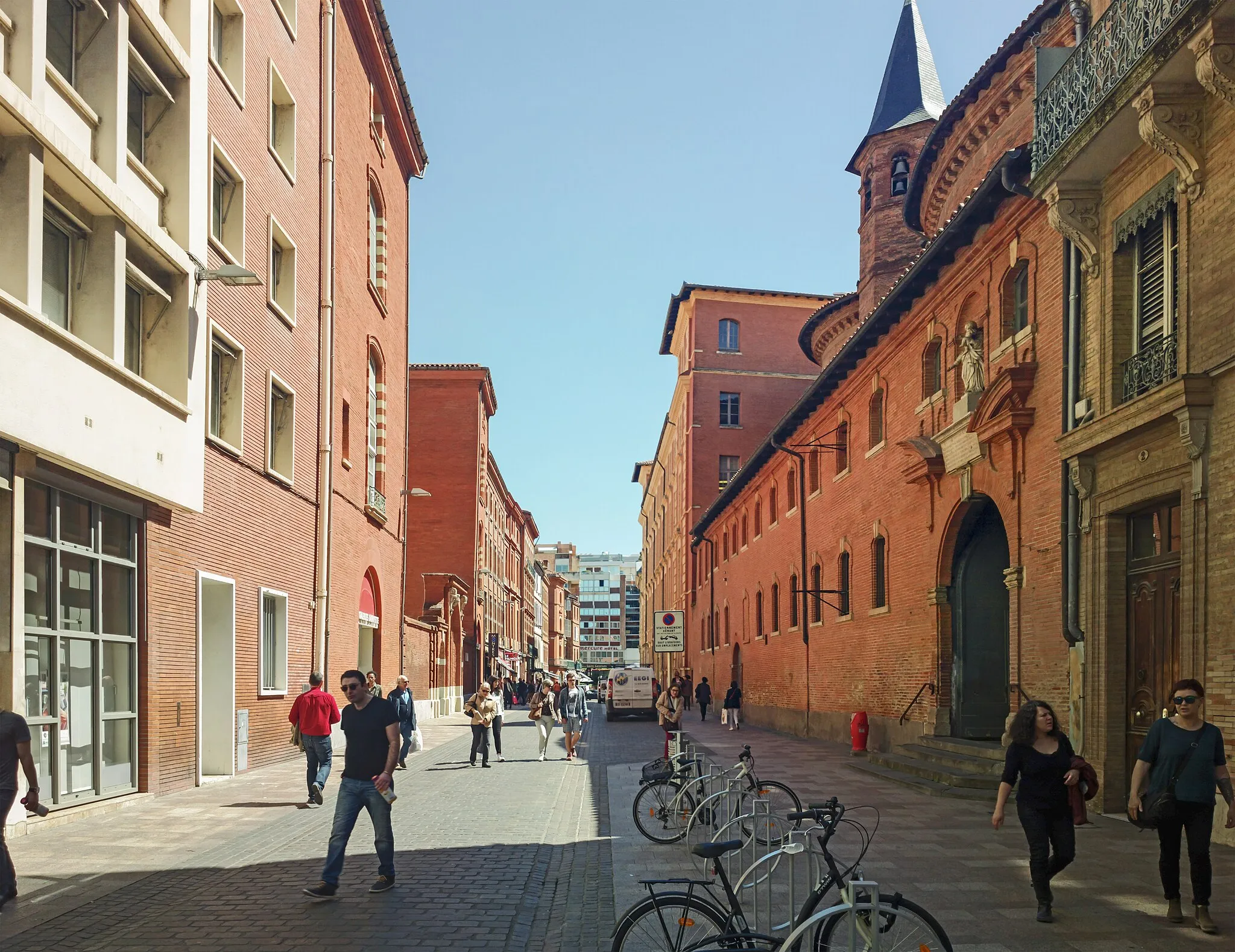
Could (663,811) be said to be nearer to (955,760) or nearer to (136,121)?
(955,760)

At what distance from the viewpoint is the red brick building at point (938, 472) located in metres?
16.5

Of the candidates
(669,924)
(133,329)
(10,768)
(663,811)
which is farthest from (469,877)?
(133,329)

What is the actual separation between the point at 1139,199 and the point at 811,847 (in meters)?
9.72

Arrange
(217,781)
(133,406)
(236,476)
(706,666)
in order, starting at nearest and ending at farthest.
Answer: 1. (133,406)
2. (217,781)
3. (236,476)
4. (706,666)

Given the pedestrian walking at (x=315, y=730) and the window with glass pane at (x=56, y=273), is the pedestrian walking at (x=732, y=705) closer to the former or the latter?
the pedestrian walking at (x=315, y=730)

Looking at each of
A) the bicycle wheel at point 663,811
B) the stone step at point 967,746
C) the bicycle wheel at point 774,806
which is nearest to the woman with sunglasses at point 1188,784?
the bicycle wheel at point 774,806

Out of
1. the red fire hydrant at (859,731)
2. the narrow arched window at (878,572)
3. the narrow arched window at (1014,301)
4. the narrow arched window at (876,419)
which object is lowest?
the red fire hydrant at (859,731)

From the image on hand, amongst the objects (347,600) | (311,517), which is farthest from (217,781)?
(347,600)

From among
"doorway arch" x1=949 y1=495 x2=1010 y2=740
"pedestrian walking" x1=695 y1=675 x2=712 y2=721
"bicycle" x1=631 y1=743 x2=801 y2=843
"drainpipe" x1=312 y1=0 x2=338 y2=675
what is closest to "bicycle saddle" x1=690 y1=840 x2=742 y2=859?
"bicycle" x1=631 y1=743 x2=801 y2=843

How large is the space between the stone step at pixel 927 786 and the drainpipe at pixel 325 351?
11.6m

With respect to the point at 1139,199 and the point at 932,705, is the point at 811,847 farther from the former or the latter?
the point at 932,705

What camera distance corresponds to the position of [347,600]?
90.6ft

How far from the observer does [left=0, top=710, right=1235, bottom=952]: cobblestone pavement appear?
7816 millimetres

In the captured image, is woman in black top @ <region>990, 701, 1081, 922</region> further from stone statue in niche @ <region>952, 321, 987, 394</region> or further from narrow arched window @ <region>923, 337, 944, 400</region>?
narrow arched window @ <region>923, 337, 944, 400</region>
